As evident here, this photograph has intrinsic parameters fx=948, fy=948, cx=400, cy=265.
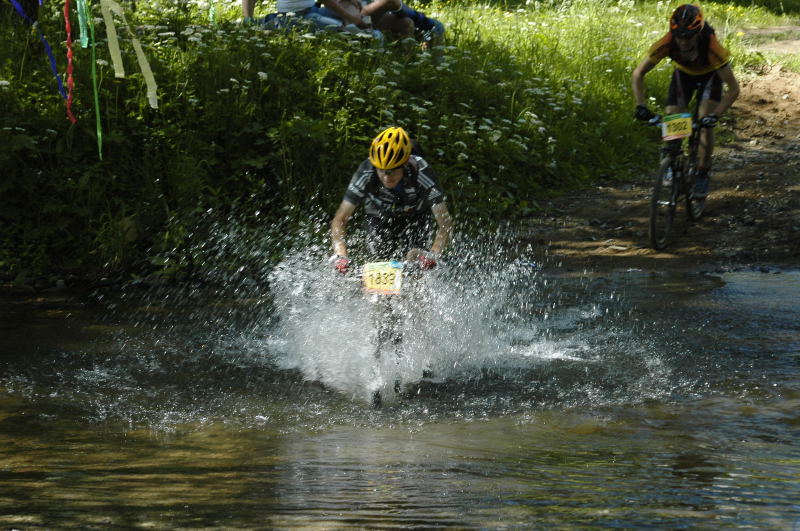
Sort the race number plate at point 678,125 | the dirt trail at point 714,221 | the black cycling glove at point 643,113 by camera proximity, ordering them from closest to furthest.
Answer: the black cycling glove at point 643,113 → the race number plate at point 678,125 → the dirt trail at point 714,221

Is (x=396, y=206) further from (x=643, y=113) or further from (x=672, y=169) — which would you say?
(x=672, y=169)

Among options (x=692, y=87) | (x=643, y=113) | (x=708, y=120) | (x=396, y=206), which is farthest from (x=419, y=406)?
(x=692, y=87)

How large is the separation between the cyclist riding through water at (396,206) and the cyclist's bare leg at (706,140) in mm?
4017

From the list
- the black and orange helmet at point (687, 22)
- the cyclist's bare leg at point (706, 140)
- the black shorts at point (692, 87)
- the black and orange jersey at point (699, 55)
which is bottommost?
the cyclist's bare leg at point (706, 140)

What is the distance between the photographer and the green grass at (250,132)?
940 centimetres

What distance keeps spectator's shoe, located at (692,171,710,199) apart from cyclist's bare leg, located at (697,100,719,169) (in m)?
0.11

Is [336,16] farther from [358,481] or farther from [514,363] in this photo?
[358,481]

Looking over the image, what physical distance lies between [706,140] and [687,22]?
135 centimetres

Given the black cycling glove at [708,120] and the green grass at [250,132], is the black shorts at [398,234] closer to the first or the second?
the green grass at [250,132]

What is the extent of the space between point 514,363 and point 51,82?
19.8 ft

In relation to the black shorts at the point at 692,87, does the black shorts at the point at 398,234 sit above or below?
below

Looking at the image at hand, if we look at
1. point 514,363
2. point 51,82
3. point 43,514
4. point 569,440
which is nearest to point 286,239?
point 51,82

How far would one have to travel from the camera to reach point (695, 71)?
950 cm

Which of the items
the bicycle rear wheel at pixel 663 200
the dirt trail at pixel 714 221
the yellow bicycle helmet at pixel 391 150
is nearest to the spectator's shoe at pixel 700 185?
the dirt trail at pixel 714 221
